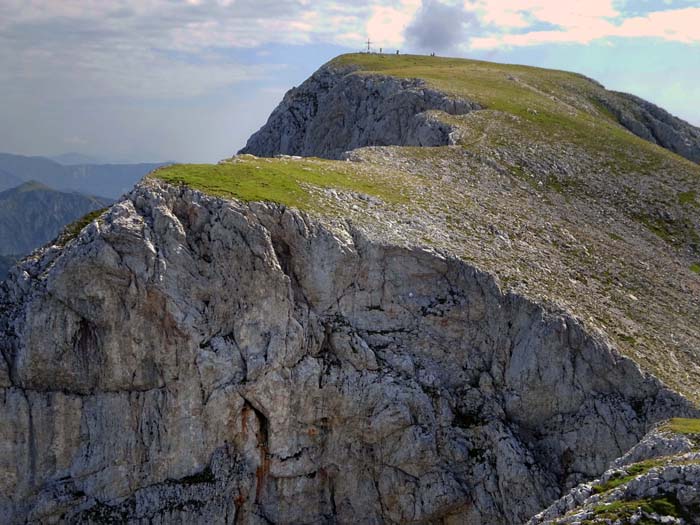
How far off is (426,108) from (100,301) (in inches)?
1689

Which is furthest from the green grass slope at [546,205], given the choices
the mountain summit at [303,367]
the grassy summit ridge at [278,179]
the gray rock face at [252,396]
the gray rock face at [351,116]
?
the gray rock face at [351,116]

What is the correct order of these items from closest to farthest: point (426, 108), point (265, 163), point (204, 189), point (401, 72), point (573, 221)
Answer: point (204, 189) → point (265, 163) → point (573, 221) → point (426, 108) → point (401, 72)

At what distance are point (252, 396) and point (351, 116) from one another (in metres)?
53.1

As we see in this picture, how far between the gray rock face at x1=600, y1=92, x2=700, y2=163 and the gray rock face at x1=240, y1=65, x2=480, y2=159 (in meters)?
26.9

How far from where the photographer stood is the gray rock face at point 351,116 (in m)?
64.3

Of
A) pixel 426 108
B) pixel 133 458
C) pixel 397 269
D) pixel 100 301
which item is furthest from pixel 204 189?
pixel 426 108

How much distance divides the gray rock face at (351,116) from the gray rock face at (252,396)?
27.5m

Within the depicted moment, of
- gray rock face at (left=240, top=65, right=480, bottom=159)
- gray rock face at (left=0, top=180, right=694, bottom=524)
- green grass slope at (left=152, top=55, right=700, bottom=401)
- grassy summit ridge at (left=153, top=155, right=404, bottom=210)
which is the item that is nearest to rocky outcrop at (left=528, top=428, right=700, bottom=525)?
gray rock face at (left=0, top=180, right=694, bottom=524)

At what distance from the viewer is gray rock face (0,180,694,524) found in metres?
32.4

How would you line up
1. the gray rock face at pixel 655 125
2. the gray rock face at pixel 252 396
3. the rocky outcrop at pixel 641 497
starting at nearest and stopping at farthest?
the rocky outcrop at pixel 641 497 < the gray rock face at pixel 252 396 < the gray rock face at pixel 655 125

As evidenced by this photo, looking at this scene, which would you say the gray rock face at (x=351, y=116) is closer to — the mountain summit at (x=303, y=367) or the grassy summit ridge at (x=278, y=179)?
the grassy summit ridge at (x=278, y=179)

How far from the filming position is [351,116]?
7988 centimetres

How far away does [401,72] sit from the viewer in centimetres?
7931

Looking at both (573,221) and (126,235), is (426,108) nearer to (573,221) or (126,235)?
(573,221)
